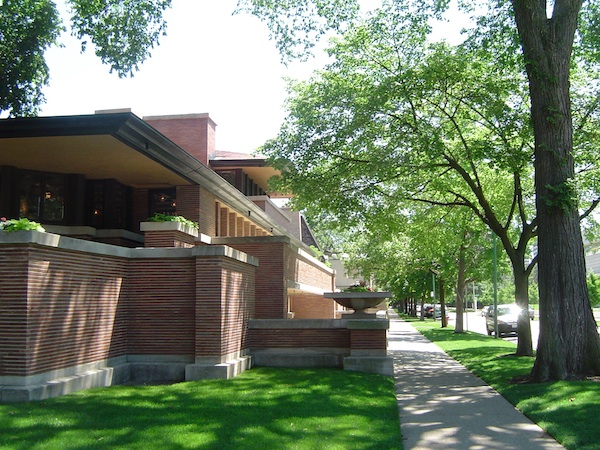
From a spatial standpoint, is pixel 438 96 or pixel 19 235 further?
pixel 438 96

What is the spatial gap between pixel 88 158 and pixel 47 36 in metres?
13.4

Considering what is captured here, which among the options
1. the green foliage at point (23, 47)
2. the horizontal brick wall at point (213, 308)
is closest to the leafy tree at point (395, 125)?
the horizontal brick wall at point (213, 308)

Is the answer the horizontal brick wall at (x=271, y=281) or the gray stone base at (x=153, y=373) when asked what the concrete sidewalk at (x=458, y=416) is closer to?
the gray stone base at (x=153, y=373)

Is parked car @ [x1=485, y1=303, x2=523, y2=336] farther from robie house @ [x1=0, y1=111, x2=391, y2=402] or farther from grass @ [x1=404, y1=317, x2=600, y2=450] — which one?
grass @ [x1=404, y1=317, x2=600, y2=450]

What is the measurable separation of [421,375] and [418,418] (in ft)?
17.7

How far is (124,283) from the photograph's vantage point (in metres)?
11.9

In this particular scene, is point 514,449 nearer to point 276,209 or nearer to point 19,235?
point 19,235

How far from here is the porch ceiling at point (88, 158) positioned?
527 inches

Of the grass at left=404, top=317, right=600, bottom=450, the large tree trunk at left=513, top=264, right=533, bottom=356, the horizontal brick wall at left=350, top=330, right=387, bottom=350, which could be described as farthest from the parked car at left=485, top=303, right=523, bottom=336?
the horizontal brick wall at left=350, top=330, right=387, bottom=350

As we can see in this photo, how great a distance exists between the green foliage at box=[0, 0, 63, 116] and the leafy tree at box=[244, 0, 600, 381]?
18.8 m

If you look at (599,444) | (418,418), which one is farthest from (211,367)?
(599,444)

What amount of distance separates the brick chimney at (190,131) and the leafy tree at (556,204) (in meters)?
15.0

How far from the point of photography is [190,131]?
25.4m

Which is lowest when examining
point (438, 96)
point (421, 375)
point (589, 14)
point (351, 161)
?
point (421, 375)
